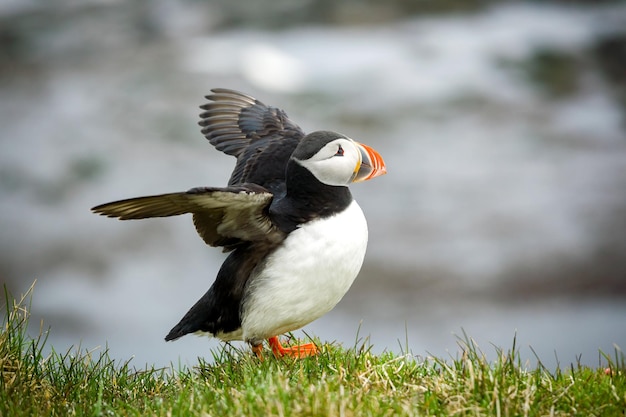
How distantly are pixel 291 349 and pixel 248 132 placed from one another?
180 cm

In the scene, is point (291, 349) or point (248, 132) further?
point (248, 132)

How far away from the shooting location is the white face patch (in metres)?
4.55

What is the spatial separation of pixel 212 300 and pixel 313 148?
3.84 feet

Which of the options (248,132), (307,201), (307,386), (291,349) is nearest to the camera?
(307,386)

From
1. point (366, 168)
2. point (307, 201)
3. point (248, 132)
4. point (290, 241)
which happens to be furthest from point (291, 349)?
point (248, 132)

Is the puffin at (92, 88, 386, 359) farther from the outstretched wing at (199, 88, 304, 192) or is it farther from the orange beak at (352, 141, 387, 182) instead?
the outstretched wing at (199, 88, 304, 192)

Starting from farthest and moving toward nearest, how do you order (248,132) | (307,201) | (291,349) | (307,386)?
(248,132) → (291,349) → (307,201) → (307,386)

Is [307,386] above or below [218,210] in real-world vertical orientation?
below

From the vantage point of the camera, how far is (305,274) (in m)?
4.50

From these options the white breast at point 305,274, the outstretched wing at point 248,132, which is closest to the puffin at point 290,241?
the white breast at point 305,274

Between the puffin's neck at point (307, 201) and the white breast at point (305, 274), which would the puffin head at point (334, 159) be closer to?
the puffin's neck at point (307, 201)

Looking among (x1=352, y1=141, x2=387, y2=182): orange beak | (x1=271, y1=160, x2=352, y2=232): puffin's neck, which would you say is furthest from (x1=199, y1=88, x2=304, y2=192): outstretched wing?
(x1=352, y1=141, x2=387, y2=182): orange beak

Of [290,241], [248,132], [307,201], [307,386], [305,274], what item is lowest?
[307,386]

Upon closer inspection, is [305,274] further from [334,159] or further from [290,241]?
[334,159]
